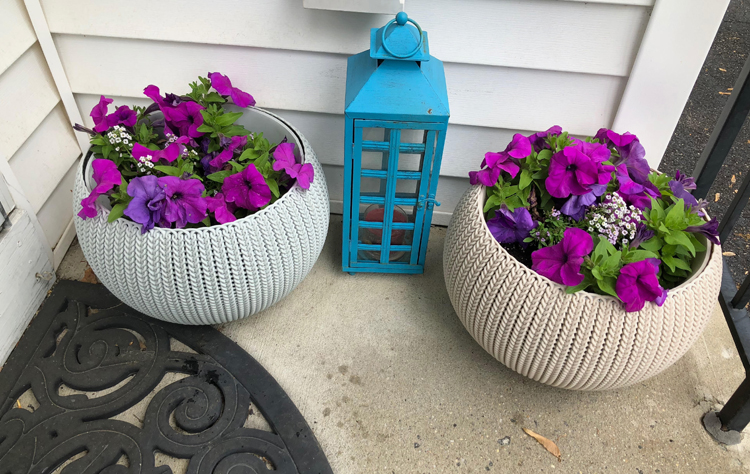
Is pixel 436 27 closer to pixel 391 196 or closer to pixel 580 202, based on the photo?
pixel 391 196

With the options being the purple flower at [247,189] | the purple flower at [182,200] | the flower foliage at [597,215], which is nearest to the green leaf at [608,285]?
the flower foliage at [597,215]

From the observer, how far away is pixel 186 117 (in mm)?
1388

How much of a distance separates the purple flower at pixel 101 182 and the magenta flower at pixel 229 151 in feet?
0.74

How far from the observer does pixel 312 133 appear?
5.58 feet

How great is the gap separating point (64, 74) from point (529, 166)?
1349 mm

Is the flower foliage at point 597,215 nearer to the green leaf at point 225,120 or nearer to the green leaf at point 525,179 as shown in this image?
the green leaf at point 525,179

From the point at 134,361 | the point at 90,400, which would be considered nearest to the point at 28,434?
the point at 90,400

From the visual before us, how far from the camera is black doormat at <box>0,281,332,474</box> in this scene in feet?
4.11

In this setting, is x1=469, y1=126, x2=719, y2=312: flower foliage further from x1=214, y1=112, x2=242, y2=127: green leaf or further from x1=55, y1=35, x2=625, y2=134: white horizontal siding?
x1=214, y1=112, x2=242, y2=127: green leaf

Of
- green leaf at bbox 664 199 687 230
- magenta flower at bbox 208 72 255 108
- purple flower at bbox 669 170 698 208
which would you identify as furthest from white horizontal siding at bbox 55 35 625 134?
green leaf at bbox 664 199 687 230

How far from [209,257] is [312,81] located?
2.10ft

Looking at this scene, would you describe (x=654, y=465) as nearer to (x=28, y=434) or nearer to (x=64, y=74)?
(x=28, y=434)

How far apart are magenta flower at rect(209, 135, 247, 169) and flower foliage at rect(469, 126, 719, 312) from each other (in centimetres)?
60

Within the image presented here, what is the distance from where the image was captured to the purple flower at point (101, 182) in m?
1.18
